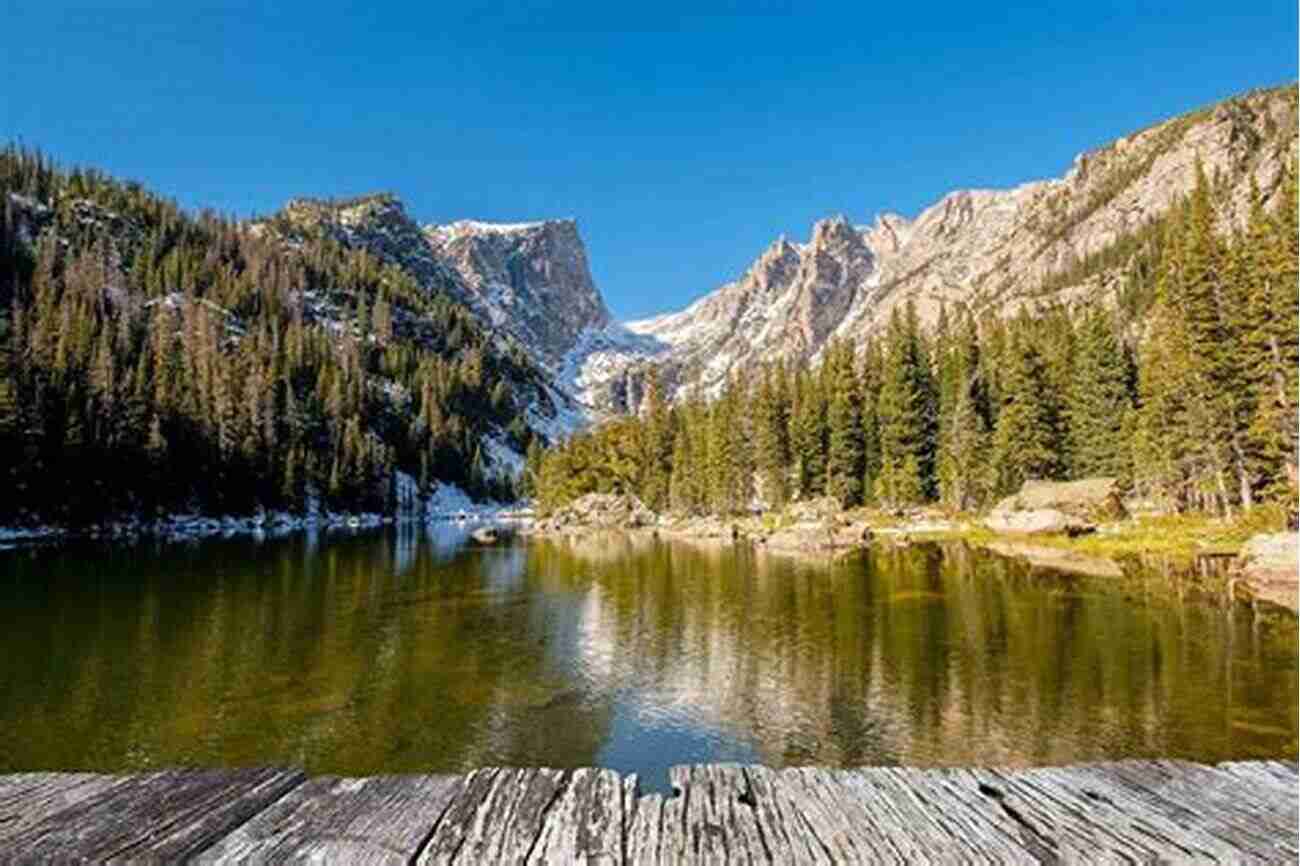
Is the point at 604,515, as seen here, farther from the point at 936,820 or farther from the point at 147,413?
the point at 936,820

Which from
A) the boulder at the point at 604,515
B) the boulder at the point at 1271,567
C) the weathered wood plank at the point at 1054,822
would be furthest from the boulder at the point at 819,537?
→ the weathered wood plank at the point at 1054,822

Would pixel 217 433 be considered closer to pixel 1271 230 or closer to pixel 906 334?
pixel 906 334

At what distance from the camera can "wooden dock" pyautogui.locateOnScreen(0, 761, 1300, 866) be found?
2387 mm

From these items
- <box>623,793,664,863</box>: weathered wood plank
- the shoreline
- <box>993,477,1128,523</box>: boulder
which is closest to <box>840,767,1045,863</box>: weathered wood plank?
<box>623,793,664,863</box>: weathered wood plank

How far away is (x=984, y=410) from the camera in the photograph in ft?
343

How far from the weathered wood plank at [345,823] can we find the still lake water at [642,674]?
6.62 m

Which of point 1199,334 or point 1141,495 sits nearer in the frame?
point 1199,334

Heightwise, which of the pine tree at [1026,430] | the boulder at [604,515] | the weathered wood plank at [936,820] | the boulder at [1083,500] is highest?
the pine tree at [1026,430]

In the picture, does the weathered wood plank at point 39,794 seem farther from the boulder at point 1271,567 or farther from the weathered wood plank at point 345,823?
the boulder at point 1271,567

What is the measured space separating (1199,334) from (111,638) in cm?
7292

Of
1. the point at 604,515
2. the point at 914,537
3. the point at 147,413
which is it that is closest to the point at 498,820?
the point at 914,537

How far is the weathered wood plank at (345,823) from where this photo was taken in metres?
2.39

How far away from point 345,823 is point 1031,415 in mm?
98777

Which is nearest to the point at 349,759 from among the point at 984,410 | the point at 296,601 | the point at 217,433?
the point at 296,601
